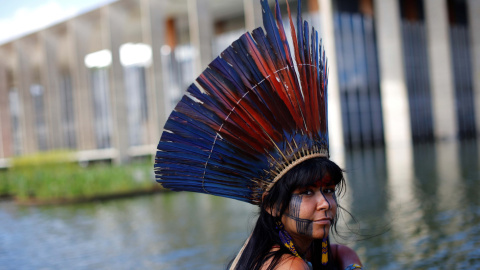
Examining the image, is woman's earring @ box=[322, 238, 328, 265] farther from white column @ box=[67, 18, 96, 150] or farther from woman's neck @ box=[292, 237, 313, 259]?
white column @ box=[67, 18, 96, 150]

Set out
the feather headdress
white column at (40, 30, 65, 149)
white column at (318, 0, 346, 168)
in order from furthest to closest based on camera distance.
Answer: white column at (40, 30, 65, 149)
white column at (318, 0, 346, 168)
the feather headdress

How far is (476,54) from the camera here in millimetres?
39344

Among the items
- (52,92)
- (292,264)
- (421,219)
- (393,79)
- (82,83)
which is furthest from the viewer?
(393,79)

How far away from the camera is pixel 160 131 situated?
25.9m

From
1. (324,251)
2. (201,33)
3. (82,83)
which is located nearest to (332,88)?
(201,33)

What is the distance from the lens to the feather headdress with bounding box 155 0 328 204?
1.83 metres

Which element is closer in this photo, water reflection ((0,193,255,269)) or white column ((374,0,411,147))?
water reflection ((0,193,255,269))

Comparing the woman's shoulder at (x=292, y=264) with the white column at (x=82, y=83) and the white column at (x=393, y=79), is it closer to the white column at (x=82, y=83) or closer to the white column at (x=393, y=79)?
the white column at (x=82, y=83)

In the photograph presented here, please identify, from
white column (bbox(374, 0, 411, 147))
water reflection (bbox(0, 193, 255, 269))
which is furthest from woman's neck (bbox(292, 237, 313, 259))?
white column (bbox(374, 0, 411, 147))

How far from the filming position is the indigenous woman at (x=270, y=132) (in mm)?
1811

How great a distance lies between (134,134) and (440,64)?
26520 mm

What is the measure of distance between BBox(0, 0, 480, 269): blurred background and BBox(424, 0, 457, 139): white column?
87mm

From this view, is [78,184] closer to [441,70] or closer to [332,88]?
[332,88]

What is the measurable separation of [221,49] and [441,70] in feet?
50.1
